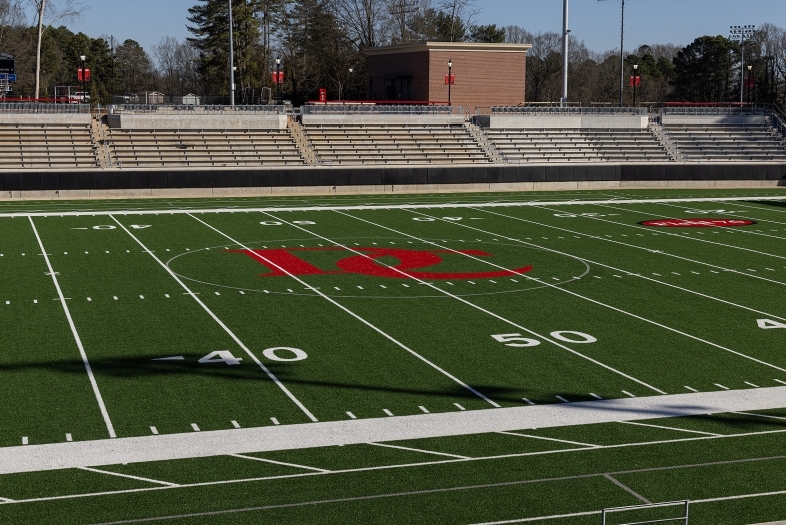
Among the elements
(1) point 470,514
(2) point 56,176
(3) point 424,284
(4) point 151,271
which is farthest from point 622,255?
(2) point 56,176

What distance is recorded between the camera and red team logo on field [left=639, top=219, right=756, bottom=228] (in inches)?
1251

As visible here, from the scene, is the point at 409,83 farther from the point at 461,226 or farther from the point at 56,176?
the point at 461,226

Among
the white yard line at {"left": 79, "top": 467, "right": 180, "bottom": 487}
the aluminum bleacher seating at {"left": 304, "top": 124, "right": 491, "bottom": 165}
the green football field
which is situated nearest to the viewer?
the green football field

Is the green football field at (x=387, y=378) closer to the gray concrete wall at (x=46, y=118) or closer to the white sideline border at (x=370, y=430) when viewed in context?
the white sideline border at (x=370, y=430)

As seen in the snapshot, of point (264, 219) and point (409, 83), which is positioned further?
point (409, 83)

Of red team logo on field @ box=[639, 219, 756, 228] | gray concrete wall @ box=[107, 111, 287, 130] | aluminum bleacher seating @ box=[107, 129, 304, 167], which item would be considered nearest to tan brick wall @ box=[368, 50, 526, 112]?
gray concrete wall @ box=[107, 111, 287, 130]

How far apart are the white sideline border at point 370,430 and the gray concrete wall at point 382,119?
39104 millimetres

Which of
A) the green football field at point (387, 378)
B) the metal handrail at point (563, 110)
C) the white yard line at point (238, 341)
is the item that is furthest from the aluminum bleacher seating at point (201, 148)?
the white yard line at point (238, 341)

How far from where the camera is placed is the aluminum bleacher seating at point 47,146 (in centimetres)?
4247

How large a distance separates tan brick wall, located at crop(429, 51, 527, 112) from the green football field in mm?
33507

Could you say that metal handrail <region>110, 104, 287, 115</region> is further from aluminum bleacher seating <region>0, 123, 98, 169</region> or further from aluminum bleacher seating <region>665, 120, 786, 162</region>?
aluminum bleacher seating <region>665, 120, 786, 162</region>

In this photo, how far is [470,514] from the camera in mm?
9289

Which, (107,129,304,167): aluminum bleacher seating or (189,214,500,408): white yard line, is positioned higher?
(107,129,304,167): aluminum bleacher seating

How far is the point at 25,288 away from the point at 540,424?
492 inches
